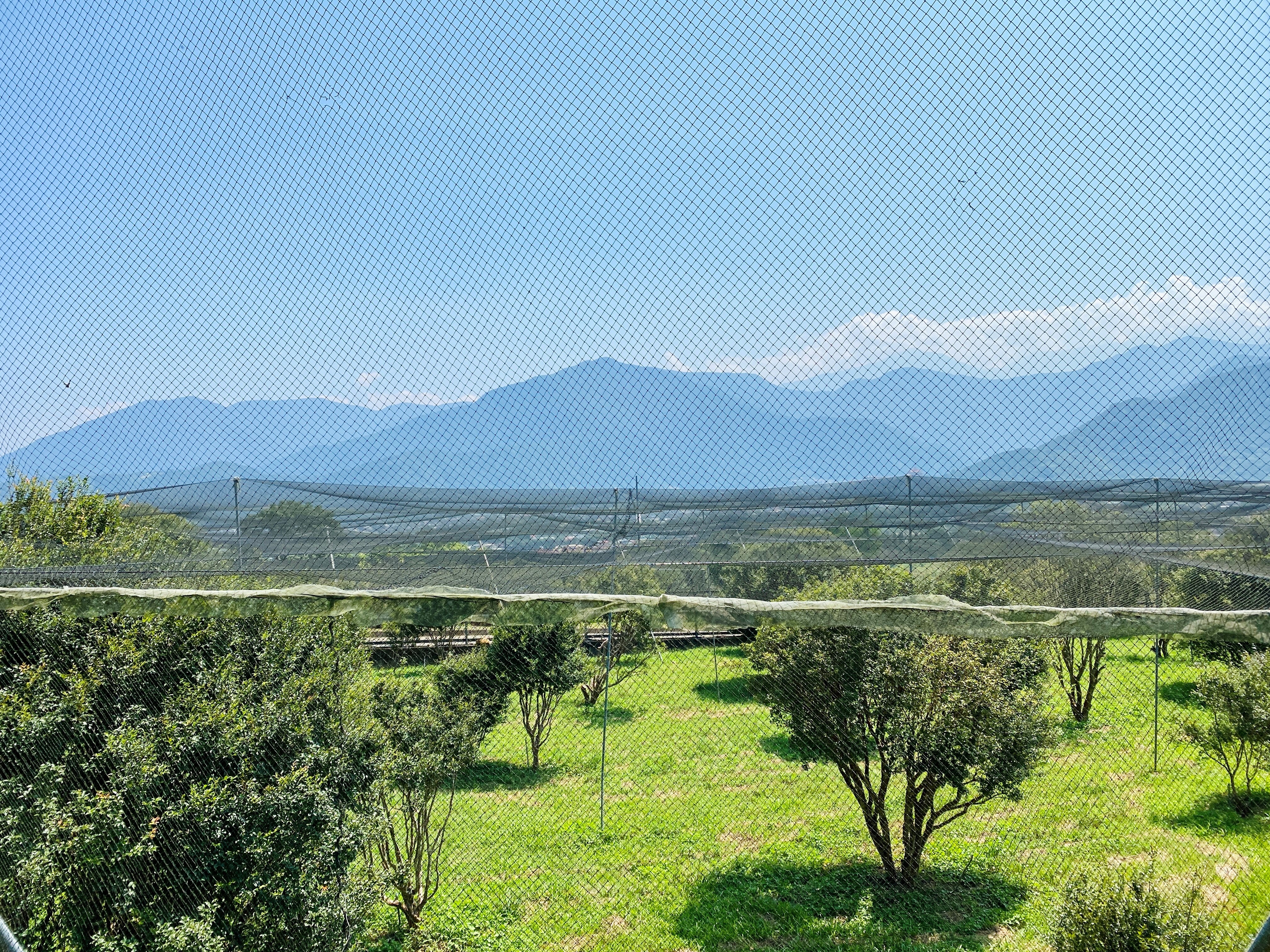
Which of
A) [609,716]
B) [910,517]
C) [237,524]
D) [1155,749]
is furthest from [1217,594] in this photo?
[237,524]

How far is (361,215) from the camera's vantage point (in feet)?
11.0

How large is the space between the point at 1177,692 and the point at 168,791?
14.4 feet

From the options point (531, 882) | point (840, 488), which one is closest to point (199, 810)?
point (531, 882)

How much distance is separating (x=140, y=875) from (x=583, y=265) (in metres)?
2.65

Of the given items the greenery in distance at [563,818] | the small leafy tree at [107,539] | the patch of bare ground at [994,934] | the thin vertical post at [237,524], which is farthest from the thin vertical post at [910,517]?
the small leafy tree at [107,539]

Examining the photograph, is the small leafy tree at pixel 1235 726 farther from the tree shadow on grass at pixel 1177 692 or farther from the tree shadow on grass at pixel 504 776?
the tree shadow on grass at pixel 504 776

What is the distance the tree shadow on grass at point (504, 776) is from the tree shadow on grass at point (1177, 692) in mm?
2821

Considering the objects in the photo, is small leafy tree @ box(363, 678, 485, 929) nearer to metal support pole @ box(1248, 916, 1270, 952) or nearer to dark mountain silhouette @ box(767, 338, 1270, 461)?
dark mountain silhouette @ box(767, 338, 1270, 461)

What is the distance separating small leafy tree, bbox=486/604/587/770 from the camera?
2615 millimetres

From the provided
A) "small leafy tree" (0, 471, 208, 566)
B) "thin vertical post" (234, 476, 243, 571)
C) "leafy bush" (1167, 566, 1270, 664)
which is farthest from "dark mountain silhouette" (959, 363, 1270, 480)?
"small leafy tree" (0, 471, 208, 566)

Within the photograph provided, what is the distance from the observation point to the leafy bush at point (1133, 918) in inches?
97.5

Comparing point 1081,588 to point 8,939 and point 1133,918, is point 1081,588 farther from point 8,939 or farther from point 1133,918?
point 8,939

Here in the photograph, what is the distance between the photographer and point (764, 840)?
3.69 meters

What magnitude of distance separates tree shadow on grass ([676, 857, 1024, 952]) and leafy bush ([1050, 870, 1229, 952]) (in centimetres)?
26
